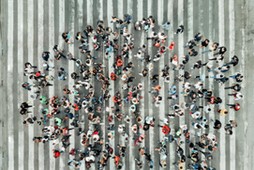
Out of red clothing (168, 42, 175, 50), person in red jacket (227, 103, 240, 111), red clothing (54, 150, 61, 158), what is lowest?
red clothing (54, 150, 61, 158)

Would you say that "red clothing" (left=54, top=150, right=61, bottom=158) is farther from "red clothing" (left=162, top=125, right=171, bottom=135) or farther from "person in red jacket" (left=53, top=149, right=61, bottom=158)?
"red clothing" (left=162, top=125, right=171, bottom=135)

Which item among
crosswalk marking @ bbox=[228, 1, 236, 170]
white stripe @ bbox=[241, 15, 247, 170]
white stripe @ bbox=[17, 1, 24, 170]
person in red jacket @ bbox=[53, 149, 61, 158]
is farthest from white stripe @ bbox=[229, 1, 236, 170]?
white stripe @ bbox=[17, 1, 24, 170]

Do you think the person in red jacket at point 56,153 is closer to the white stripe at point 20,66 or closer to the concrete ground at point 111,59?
the concrete ground at point 111,59

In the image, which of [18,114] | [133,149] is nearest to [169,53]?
[133,149]

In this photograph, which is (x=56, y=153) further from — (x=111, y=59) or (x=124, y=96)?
(x=111, y=59)

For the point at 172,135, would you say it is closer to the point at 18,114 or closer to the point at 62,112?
the point at 62,112

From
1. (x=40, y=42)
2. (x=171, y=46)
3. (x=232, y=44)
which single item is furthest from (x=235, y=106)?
(x=40, y=42)
